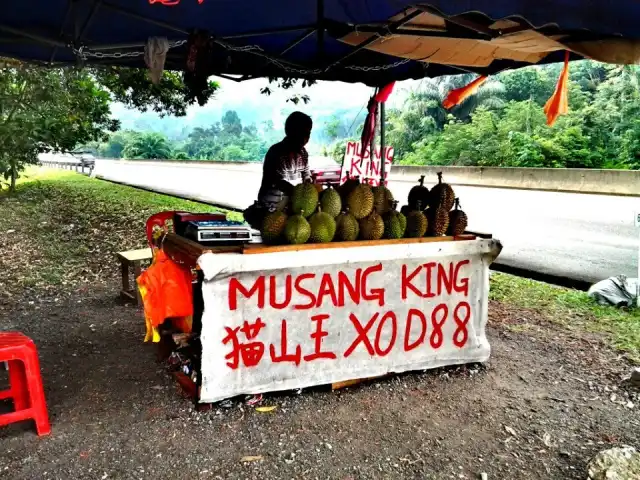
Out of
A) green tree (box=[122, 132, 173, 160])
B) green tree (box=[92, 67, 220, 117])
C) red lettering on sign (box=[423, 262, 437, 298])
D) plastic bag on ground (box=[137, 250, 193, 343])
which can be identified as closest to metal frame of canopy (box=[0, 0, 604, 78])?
red lettering on sign (box=[423, 262, 437, 298])

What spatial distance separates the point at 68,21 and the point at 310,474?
3.63 metres

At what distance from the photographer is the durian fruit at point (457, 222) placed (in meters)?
3.36

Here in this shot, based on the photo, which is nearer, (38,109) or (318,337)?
(318,337)

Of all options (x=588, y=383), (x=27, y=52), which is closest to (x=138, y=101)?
(x=27, y=52)

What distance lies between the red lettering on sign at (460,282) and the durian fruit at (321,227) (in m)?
0.93

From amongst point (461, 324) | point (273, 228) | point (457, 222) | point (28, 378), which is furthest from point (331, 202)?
point (28, 378)

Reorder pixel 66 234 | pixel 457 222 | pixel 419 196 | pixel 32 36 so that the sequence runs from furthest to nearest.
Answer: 1. pixel 66 234
2. pixel 32 36
3. pixel 419 196
4. pixel 457 222

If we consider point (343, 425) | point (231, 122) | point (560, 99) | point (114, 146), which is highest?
point (231, 122)

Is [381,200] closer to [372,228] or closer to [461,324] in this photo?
[372,228]

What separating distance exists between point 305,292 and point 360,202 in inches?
25.5

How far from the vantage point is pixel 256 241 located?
3012 mm

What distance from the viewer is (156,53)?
3.92 m

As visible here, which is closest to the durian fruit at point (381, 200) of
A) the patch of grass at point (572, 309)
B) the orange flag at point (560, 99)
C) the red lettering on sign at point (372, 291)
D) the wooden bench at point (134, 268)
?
the red lettering on sign at point (372, 291)

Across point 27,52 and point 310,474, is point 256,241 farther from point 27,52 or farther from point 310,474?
point 27,52
